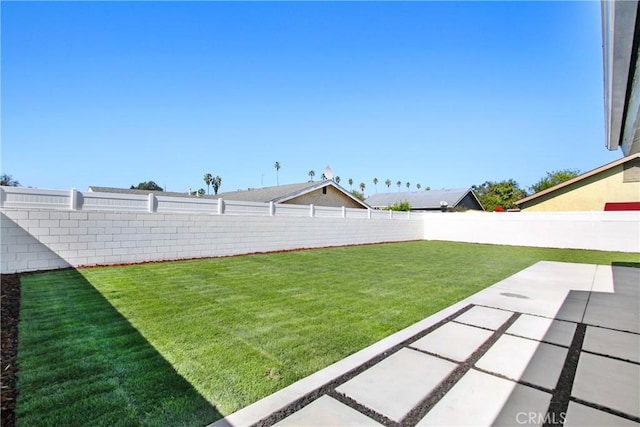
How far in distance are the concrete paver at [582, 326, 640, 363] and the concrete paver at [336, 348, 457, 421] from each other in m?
1.61

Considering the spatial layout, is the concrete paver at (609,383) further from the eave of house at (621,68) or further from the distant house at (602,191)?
the distant house at (602,191)

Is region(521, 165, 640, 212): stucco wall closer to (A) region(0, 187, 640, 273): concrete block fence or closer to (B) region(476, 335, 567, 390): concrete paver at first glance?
(A) region(0, 187, 640, 273): concrete block fence

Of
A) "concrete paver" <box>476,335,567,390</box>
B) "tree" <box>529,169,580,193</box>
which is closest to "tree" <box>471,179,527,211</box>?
"tree" <box>529,169,580,193</box>

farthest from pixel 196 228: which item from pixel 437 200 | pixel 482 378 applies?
pixel 437 200

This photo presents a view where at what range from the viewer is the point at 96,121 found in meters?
16.4

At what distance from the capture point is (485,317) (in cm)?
375

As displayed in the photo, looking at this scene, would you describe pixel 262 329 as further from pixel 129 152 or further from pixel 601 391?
pixel 129 152

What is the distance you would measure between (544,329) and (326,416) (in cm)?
295

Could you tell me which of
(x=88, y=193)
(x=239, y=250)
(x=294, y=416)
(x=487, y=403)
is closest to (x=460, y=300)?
(x=487, y=403)

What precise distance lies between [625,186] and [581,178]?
74.3 inches

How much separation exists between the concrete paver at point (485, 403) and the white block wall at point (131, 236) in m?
7.38

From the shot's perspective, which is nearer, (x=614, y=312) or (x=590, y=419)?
(x=590, y=419)

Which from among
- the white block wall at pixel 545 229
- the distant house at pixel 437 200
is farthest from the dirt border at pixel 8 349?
the distant house at pixel 437 200

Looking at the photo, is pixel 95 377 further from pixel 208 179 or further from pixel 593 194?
pixel 208 179
